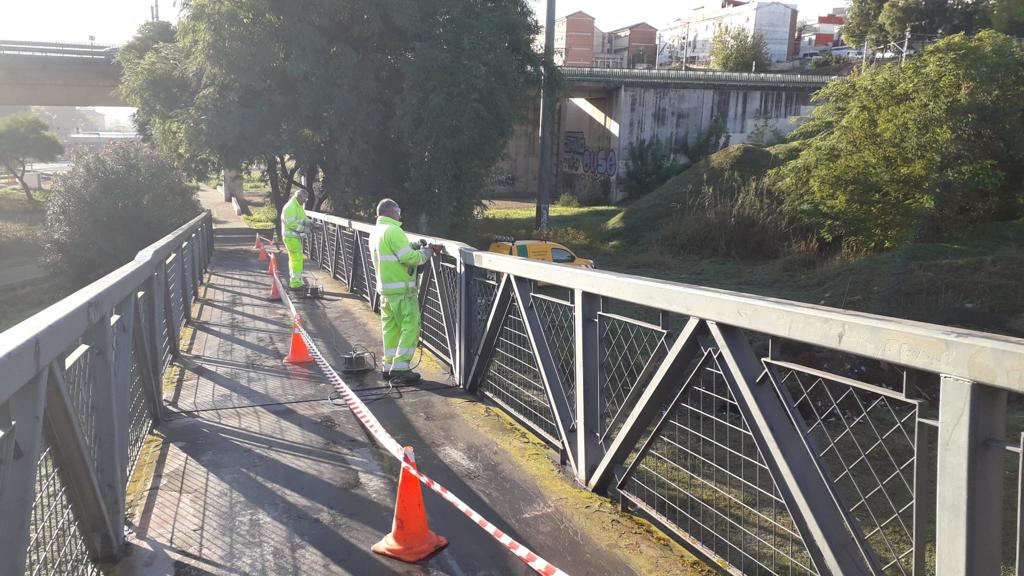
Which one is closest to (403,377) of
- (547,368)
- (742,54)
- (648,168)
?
(547,368)

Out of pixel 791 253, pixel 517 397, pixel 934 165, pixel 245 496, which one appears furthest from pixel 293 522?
pixel 791 253

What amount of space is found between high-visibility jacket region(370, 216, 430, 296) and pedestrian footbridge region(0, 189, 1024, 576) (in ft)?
1.15

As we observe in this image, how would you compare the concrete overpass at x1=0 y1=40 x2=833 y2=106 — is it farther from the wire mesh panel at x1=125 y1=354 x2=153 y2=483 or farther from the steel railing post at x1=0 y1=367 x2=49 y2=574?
the steel railing post at x1=0 y1=367 x2=49 y2=574

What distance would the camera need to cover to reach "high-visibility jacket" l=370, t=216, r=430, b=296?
21.5 ft

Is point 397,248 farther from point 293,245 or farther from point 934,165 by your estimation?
point 934,165

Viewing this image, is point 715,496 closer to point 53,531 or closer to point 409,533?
point 409,533

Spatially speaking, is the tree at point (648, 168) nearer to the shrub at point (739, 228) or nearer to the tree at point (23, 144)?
the shrub at point (739, 228)

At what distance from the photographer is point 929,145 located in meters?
16.2

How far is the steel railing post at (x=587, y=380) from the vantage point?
4.30 meters

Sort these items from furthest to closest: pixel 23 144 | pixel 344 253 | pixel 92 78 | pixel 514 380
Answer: pixel 23 144
pixel 92 78
pixel 344 253
pixel 514 380

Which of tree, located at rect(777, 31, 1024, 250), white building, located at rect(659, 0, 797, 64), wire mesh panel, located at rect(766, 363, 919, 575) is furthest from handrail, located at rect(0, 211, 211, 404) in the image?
white building, located at rect(659, 0, 797, 64)

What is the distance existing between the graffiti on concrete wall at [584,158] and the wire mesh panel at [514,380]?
35798 millimetres

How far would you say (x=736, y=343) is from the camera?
Answer: 311 cm

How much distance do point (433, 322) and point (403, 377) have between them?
120cm
